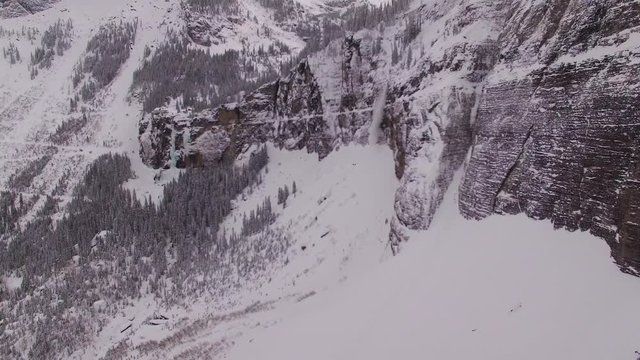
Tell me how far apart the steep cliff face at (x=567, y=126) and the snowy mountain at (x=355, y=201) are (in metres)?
0.10

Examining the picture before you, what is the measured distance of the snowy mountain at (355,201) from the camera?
1716 cm

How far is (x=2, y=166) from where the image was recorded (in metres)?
95.8

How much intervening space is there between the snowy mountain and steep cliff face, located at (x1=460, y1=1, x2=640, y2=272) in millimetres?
104

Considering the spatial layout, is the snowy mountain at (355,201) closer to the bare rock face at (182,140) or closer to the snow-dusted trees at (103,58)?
the bare rock face at (182,140)

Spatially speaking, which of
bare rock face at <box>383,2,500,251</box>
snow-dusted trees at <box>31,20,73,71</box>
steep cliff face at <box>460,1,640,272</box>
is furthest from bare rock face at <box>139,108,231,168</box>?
snow-dusted trees at <box>31,20,73,71</box>

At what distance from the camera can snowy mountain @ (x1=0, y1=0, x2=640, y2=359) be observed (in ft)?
56.3

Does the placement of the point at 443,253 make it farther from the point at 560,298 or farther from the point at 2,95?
the point at 2,95

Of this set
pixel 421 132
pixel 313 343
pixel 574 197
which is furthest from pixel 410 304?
pixel 421 132

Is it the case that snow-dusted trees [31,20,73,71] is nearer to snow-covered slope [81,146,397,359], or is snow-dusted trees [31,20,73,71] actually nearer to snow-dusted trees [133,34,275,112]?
snow-dusted trees [133,34,275,112]

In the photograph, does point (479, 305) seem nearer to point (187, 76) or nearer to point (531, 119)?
point (531, 119)

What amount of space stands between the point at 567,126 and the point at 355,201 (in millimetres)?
27268

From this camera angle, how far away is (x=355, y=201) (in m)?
45.8

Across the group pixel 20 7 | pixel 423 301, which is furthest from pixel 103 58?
pixel 423 301

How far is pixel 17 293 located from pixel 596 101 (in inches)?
2489
